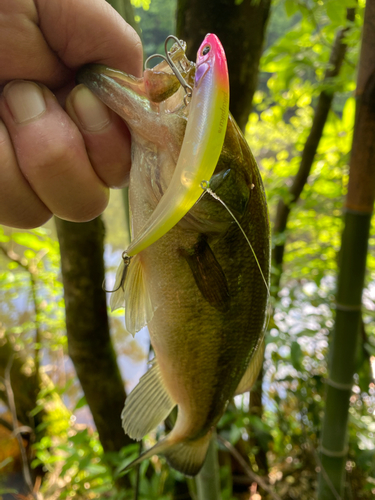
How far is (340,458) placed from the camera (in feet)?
3.76

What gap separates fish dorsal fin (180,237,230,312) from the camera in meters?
0.52

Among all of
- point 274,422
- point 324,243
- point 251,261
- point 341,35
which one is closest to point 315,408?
point 274,422

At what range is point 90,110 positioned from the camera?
481mm

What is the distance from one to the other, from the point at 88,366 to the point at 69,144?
1274 millimetres

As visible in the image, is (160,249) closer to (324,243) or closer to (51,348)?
(324,243)

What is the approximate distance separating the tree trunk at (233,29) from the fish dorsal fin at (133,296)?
73 cm

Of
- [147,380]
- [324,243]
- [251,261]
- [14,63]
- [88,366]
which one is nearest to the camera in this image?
[14,63]

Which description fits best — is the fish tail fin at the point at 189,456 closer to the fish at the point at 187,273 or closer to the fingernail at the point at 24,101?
the fish at the point at 187,273

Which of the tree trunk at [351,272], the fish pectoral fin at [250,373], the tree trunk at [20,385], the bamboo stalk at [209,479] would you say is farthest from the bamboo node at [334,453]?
the tree trunk at [20,385]

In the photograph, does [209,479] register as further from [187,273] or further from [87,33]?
[87,33]

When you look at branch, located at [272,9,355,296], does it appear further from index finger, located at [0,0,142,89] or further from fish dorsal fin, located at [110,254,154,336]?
index finger, located at [0,0,142,89]

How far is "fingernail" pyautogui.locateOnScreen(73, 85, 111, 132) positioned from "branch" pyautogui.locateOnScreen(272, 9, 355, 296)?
1.46 metres

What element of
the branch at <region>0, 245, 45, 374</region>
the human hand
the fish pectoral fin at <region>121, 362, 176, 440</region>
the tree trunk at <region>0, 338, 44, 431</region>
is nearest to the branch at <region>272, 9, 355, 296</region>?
the fish pectoral fin at <region>121, 362, 176, 440</region>

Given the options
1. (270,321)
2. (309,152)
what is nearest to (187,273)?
(270,321)
